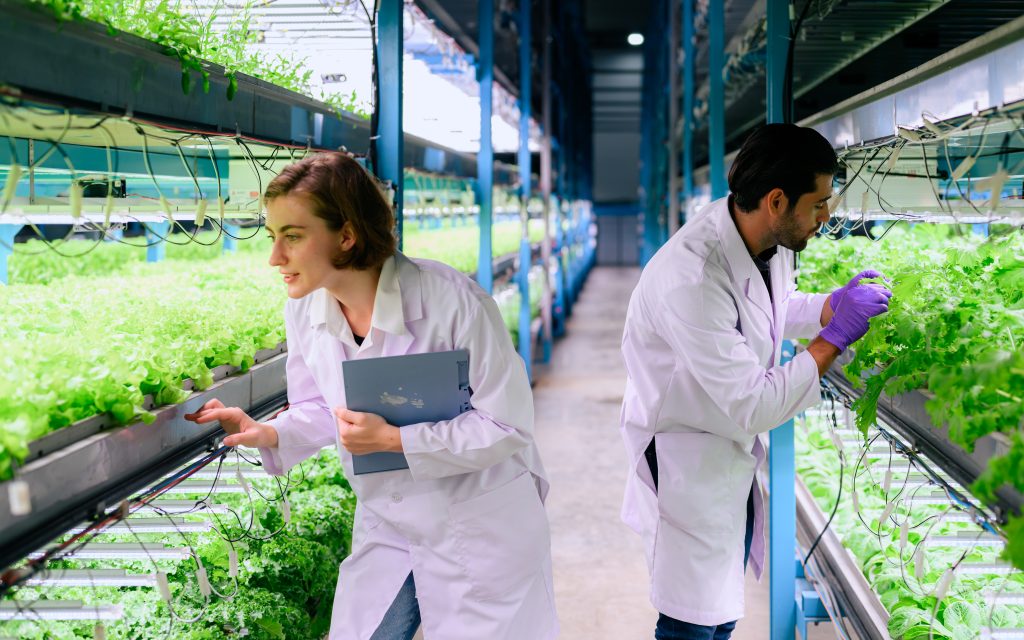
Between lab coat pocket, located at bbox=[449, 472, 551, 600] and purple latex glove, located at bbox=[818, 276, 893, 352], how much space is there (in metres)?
0.97

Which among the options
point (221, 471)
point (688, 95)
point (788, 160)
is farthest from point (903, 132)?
point (688, 95)

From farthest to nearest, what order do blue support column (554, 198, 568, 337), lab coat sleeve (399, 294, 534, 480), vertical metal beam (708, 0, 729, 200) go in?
1. blue support column (554, 198, 568, 337)
2. vertical metal beam (708, 0, 729, 200)
3. lab coat sleeve (399, 294, 534, 480)

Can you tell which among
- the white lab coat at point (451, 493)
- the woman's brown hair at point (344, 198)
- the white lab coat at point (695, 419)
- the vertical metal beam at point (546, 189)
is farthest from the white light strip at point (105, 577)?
the vertical metal beam at point (546, 189)

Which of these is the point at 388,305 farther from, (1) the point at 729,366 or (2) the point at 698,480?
(2) the point at 698,480

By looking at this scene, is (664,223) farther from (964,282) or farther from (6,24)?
(6,24)

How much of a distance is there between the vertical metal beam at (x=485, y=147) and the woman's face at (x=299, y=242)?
4.27m

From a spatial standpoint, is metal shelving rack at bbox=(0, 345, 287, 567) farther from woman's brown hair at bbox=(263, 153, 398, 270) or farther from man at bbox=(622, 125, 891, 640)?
man at bbox=(622, 125, 891, 640)

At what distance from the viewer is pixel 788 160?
95.3 inches

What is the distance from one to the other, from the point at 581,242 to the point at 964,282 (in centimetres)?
1994

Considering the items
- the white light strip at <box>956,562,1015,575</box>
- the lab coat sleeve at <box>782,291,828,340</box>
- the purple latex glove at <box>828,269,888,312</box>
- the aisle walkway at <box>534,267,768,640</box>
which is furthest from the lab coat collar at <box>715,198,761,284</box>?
the aisle walkway at <box>534,267,768,640</box>

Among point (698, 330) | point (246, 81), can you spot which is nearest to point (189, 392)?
point (246, 81)

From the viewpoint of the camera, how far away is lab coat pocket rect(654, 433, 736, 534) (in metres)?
2.63

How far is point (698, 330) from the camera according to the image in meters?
2.42

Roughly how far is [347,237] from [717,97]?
13.1 ft
